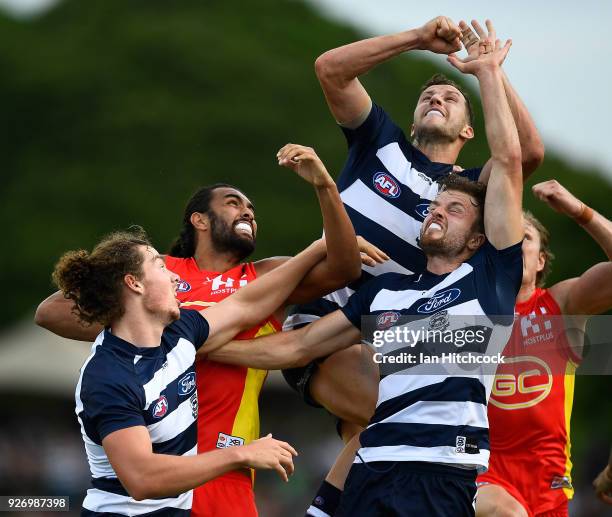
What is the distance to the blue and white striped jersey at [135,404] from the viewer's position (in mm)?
6699

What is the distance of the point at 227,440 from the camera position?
7840 millimetres

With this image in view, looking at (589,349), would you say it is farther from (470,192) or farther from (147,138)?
(147,138)

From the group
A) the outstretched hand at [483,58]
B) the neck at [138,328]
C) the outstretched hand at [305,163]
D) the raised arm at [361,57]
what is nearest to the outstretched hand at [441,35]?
the raised arm at [361,57]

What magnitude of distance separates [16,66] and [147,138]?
3863 millimetres

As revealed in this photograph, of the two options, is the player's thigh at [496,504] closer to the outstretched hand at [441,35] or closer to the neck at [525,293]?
the neck at [525,293]

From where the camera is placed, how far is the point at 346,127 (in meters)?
8.41

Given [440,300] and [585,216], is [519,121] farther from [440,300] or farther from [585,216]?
[440,300]

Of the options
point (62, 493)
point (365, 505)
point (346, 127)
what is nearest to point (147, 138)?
point (62, 493)

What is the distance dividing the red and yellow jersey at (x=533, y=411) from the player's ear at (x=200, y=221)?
7.08 ft

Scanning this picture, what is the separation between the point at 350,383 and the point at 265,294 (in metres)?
0.82

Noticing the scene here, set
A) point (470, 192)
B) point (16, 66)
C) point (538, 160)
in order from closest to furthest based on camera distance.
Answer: point (470, 192) < point (538, 160) < point (16, 66)

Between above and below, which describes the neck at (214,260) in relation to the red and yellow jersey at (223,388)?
above

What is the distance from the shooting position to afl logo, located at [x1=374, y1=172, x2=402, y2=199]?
824 centimetres

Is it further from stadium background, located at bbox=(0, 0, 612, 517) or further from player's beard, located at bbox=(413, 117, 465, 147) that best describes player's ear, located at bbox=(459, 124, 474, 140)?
stadium background, located at bbox=(0, 0, 612, 517)
